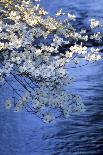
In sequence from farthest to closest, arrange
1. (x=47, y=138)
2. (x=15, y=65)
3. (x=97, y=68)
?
1. (x=97, y=68)
2. (x=47, y=138)
3. (x=15, y=65)

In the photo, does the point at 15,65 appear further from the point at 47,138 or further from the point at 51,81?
the point at 47,138

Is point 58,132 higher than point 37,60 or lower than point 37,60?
lower

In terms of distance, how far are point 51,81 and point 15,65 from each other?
83cm

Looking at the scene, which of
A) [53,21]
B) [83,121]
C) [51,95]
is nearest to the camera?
[51,95]

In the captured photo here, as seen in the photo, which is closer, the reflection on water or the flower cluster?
the flower cluster

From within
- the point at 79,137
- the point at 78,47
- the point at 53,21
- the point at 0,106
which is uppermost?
the point at 53,21

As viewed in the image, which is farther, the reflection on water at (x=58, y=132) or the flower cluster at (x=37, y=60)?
the reflection on water at (x=58, y=132)

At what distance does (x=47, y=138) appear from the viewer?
46.9 feet

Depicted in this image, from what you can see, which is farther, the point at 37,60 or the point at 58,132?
the point at 58,132

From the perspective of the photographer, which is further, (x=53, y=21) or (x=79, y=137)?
(x=79, y=137)

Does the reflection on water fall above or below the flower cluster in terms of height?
below

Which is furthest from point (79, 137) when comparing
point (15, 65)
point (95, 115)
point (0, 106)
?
point (15, 65)

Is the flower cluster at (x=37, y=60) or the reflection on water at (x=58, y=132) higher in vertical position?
the flower cluster at (x=37, y=60)

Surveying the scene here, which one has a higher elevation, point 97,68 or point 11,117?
point 97,68
